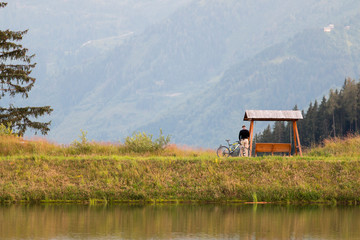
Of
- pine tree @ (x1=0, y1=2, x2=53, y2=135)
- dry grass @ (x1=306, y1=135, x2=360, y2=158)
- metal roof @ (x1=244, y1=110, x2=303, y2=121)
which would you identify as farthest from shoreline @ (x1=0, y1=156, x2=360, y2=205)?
pine tree @ (x1=0, y1=2, x2=53, y2=135)

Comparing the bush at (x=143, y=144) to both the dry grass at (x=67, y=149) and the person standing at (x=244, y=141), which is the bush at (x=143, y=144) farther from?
the person standing at (x=244, y=141)

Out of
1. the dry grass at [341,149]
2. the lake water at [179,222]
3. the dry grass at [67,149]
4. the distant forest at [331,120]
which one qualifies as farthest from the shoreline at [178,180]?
the distant forest at [331,120]

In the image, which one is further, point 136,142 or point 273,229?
point 136,142

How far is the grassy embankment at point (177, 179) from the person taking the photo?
24.8 metres

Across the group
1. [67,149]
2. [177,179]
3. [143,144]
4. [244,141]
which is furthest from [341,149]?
Answer: [67,149]

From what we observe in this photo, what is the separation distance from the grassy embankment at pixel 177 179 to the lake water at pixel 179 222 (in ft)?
4.55

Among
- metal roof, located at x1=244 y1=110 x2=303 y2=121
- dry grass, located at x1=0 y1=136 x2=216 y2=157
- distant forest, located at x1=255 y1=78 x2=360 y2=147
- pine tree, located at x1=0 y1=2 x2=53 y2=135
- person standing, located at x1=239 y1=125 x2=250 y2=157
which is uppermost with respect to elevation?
distant forest, located at x1=255 y1=78 x2=360 y2=147

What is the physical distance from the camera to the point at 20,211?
69.7 ft

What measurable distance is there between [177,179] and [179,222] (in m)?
6.88

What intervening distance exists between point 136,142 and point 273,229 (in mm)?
16340

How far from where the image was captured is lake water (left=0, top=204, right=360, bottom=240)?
55.1 ft

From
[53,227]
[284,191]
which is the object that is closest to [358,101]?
[284,191]

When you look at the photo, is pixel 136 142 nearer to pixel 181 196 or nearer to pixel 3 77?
pixel 181 196

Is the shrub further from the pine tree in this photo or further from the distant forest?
the distant forest
